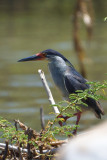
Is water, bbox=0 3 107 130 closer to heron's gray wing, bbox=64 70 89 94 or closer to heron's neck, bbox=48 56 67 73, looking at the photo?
heron's neck, bbox=48 56 67 73

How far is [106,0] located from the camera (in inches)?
1067

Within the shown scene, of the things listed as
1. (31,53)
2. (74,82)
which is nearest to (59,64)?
(74,82)

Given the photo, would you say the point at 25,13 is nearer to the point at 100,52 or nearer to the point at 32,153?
the point at 100,52

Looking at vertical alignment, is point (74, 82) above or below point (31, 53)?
above

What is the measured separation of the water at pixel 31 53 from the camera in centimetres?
1134

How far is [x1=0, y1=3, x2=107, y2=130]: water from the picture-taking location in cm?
1134

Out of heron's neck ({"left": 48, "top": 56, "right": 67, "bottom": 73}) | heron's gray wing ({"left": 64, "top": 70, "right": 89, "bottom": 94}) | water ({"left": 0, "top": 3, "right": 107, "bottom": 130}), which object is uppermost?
heron's neck ({"left": 48, "top": 56, "right": 67, "bottom": 73})

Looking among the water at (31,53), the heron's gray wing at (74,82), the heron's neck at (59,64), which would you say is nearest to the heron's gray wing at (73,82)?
the heron's gray wing at (74,82)

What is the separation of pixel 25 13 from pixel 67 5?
221 cm

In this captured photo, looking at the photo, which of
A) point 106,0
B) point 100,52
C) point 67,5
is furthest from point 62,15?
point 100,52

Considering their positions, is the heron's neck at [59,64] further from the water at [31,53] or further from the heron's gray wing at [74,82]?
the water at [31,53]

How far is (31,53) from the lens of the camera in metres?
17.0

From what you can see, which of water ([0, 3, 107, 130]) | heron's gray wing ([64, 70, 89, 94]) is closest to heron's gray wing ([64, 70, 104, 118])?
heron's gray wing ([64, 70, 89, 94])

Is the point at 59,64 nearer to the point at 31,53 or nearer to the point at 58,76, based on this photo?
the point at 58,76
